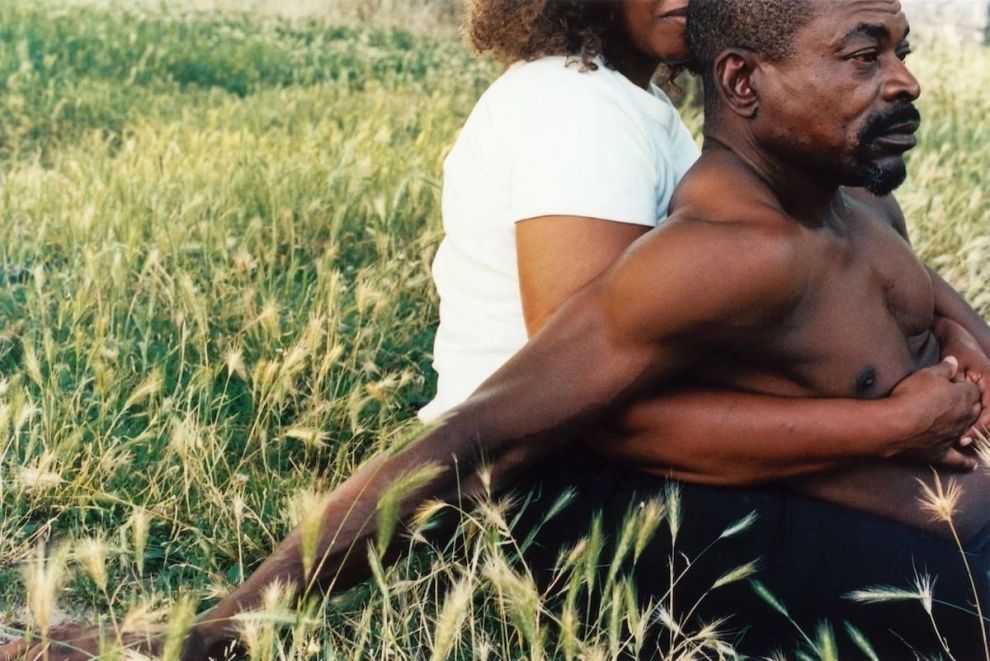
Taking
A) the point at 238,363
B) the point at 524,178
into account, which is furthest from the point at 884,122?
the point at 238,363

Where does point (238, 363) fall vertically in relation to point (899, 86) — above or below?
below

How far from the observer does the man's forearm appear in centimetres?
210

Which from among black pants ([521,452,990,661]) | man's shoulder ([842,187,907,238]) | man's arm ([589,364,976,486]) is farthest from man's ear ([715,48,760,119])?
black pants ([521,452,990,661])

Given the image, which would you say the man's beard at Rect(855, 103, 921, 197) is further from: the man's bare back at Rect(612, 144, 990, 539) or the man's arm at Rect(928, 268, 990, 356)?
the man's arm at Rect(928, 268, 990, 356)

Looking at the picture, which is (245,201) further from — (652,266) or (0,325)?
(652,266)

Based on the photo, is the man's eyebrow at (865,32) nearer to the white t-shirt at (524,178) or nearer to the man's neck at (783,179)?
the man's neck at (783,179)

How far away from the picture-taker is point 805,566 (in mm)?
2170

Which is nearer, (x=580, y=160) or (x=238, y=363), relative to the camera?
(x=580, y=160)

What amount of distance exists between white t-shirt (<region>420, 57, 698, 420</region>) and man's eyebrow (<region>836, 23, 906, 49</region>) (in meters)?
0.41

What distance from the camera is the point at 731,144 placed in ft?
7.36

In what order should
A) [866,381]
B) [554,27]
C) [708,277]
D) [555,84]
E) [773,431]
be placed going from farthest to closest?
[554,27] → [555,84] → [866,381] → [773,431] → [708,277]

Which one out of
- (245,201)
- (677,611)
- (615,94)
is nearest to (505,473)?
(677,611)

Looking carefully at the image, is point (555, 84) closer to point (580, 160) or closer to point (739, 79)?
point (580, 160)

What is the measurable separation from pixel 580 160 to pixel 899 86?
1.77 feet
